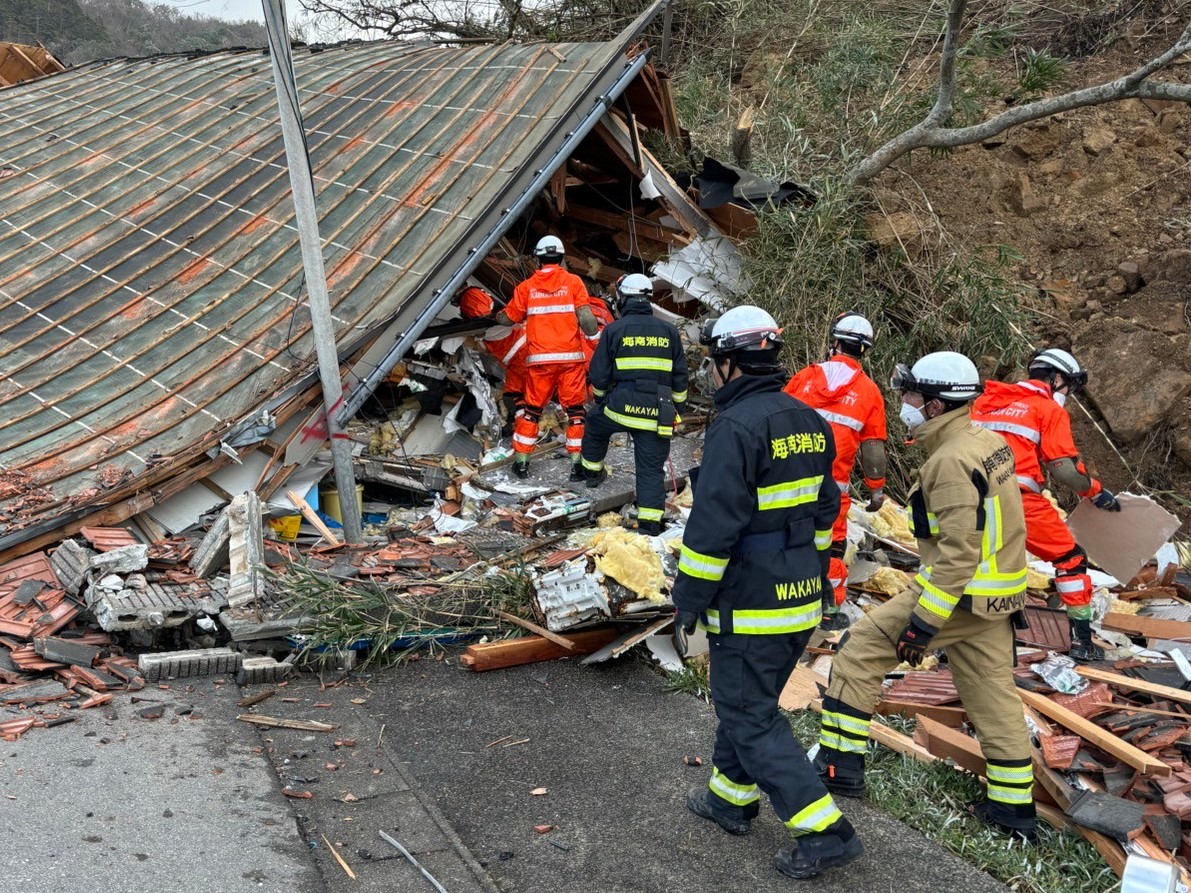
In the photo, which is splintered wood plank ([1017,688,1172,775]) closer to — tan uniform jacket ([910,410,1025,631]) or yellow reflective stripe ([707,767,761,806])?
tan uniform jacket ([910,410,1025,631])

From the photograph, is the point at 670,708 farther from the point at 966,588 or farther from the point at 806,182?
the point at 806,182

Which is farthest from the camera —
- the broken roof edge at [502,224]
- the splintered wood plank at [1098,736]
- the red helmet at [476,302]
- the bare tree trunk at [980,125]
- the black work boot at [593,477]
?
the red helmet at [476,302]

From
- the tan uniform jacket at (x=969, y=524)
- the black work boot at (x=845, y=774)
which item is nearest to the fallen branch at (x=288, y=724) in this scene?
the black work boot at (x=845, y=774)

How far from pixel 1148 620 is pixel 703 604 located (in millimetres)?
4355

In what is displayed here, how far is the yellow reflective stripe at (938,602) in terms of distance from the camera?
3.79m

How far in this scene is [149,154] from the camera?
9.54 meters

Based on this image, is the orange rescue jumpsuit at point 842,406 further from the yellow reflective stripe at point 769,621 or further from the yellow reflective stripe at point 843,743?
the yellow reflective stripe at point 769,621

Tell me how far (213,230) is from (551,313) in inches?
116

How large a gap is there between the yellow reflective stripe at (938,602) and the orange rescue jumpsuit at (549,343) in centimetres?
437

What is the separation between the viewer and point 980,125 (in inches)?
351

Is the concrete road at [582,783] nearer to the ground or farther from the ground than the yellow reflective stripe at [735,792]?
nearer to the ground

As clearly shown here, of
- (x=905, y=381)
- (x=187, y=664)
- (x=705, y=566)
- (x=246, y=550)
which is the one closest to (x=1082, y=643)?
(x=905, y=381)

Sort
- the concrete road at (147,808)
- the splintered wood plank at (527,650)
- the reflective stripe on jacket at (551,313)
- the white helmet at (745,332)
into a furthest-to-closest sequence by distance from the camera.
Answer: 1. the reflective stripe on jacket at (551,313)
2. the splintered wood plank at (527,650)
3. the white helmet at (745,332)
4. the concrete road at (147,808)

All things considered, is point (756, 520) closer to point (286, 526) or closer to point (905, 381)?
point (905, 381)
